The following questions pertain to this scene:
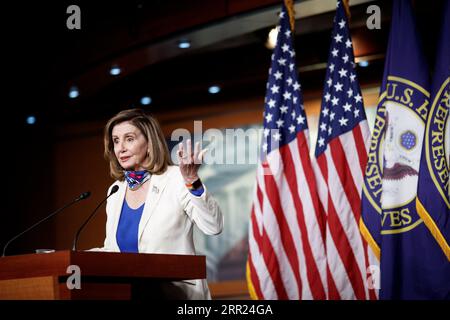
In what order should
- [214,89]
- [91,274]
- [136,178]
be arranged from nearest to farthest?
1. [91,274]
2. [136,178]
3. [214,89]

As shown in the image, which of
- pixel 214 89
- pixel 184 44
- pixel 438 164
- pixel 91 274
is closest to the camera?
pixel 91 274

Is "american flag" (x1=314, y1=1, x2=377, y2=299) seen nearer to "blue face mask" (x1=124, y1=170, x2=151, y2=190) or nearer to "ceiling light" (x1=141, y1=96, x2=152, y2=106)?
"blue face mask" (x1=124, y1=170, x2=151, y2=190)

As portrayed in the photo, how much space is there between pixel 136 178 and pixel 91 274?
0.90m

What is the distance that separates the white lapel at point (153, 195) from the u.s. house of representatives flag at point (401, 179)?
1.50 m

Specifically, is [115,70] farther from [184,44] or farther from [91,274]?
[91,274]

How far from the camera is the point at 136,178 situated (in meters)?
3.34

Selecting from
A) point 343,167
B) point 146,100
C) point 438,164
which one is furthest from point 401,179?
point 146,100

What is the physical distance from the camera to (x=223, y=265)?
7.02 m

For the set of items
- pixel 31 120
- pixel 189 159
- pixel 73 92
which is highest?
pixel 73 92

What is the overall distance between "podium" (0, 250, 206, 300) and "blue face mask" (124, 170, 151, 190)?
0.60m

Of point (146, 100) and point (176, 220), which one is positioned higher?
point (146, 100)

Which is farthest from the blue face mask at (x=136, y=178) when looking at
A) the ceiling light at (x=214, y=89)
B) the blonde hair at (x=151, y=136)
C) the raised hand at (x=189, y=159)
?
the ceiling light at (x=214, y=89)

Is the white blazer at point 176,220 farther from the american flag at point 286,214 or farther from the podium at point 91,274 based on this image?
the american flag at point 286,214
